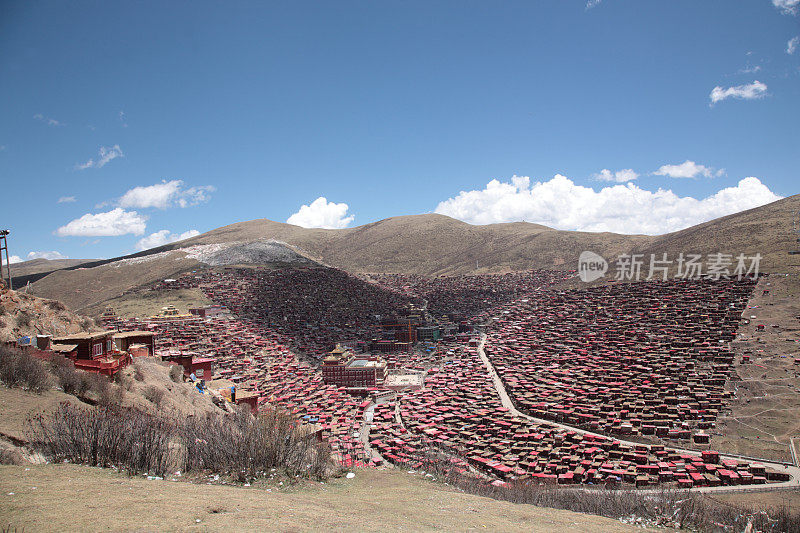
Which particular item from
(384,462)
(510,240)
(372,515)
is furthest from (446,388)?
(510,240)

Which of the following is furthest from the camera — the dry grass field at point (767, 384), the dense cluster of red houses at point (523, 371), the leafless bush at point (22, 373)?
the dry grass field at point (767, 384)

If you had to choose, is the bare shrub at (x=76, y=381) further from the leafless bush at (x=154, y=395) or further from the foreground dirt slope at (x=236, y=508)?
the foreground dirt slope at (x=236, y=508)

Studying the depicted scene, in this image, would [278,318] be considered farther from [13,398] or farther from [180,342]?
[13,398]

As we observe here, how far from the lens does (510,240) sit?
100375 mm

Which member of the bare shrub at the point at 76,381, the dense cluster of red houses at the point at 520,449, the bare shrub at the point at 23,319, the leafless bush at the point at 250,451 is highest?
the bare shrub at the point at 23,319

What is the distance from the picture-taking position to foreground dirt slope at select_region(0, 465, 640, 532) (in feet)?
18.3

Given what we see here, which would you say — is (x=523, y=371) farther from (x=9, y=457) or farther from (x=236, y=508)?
(x=9, y=457)

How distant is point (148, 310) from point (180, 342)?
1417 centimetres

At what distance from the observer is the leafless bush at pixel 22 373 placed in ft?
36.2

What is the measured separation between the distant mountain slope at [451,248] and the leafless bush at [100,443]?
50.9 m

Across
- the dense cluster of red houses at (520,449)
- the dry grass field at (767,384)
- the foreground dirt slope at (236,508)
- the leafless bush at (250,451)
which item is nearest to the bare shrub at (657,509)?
the foreground dirt slope at (236,508)

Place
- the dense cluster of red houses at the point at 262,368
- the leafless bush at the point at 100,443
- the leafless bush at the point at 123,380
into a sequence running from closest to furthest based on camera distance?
1. the leafless bush at the point at 100,443
2. the leafless bush at the point at 123,380
3. the dense cluster of red houses at the point at 262,368

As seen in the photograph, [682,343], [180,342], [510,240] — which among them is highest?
[510,240]

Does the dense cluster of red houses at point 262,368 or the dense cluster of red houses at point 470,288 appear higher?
the dense cluster of red houses at point 470,288
